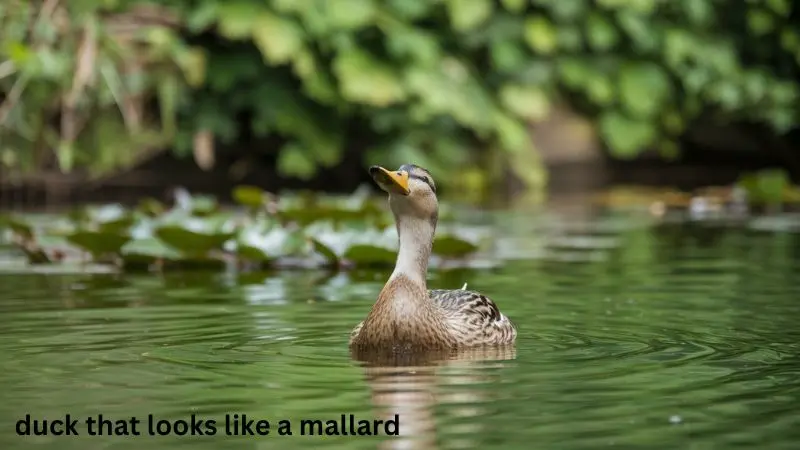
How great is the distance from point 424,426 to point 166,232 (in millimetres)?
A: 4681

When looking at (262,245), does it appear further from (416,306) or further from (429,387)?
(429,387)

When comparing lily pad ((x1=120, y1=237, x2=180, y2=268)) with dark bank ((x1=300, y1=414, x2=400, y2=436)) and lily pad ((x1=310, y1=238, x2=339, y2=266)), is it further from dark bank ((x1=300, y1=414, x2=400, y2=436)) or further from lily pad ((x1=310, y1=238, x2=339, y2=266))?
dark bank ((x1=300, y1=414, x2=400, y2=436))

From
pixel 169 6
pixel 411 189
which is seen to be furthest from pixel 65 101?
pixel 411 189

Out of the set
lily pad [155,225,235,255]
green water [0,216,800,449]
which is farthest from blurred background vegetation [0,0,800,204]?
green water [0,216,800,449]

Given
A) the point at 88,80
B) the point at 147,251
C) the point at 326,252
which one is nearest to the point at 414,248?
the point at 326,252

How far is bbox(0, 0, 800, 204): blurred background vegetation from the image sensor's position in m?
13.7

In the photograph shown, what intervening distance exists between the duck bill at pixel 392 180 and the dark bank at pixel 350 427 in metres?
1.20

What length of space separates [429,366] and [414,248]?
62 cm

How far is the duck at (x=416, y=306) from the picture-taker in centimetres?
540

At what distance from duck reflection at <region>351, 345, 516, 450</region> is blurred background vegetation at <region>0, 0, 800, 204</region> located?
7.30 m

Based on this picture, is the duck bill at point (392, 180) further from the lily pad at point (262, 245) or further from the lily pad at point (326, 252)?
the lily pad at point (262, 245)

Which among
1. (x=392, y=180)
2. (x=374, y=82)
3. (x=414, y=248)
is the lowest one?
(x=414, y=248)

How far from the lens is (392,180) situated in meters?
5.36

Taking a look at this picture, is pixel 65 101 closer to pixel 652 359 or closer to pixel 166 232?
pixel 166 232
